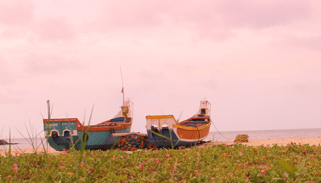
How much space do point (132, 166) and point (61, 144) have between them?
13790 mm

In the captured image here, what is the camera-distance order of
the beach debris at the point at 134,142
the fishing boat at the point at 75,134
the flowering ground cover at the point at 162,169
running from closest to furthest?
the flowering ground cover at the point at 162,169, the fishing boat at the point at 75,134, the beach debris at the point at 134,142

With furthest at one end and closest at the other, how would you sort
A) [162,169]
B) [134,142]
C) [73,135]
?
[134,142] < [73,135] < [162,169]

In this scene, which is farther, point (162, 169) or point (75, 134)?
point (75, 134)

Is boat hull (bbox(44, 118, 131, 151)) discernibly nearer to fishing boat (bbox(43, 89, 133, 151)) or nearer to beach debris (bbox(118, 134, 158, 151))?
fishing boat (bbox(43, 89, 133, 151))

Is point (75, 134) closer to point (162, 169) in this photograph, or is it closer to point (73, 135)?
point (73, 135)

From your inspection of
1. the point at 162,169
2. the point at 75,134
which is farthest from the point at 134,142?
the point at 162,169

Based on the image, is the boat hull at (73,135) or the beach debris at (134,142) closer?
the boat hull at (73,135)

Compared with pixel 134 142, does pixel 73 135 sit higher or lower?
higher

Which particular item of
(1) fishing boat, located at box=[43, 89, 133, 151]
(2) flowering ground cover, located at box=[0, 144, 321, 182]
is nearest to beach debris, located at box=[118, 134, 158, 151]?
(1) fishing boat, located at box=[43, 89, 133, 151]

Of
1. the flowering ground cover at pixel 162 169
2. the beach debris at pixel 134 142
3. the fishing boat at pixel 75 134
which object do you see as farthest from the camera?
the beach debris at pixel 134 142

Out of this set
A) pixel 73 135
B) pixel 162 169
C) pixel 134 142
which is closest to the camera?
pixel 162 169

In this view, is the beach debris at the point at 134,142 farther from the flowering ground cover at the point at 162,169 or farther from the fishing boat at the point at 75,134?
the flowering ground cover at the point at 162,169

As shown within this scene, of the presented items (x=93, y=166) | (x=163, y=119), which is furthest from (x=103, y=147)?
(x=93, y=166)

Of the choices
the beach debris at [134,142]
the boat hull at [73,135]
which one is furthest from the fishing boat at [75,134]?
the beach debris at [134,142]
